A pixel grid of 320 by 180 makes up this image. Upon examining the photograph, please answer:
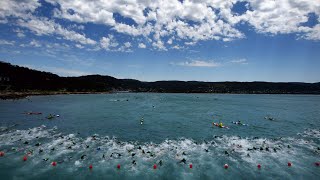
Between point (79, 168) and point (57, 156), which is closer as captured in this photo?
point (79, 168)

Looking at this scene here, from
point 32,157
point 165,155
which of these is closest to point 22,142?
point 32,157

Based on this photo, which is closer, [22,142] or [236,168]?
[236,168]

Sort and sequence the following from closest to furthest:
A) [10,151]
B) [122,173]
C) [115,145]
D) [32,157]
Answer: [122,173], [32,157], [10,151], [115,145]

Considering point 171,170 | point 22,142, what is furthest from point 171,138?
point 22,142

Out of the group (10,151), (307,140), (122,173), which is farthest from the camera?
(307,140)

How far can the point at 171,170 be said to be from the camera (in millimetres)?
25672

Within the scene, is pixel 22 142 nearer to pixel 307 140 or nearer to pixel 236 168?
pixel 236 168

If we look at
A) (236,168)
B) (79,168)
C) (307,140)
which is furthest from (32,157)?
(307,140)

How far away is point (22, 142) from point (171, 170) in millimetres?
24467

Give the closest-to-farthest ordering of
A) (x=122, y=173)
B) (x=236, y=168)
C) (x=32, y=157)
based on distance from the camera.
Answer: (x=122, y=173), (x=236, y=168), (x=32, y=157)

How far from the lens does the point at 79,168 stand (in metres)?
25.8

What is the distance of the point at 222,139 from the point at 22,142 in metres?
32.5

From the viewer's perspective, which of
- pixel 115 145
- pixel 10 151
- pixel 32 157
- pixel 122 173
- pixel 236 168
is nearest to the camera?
pixel 122 173

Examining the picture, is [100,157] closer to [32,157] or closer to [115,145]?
[115,145]
